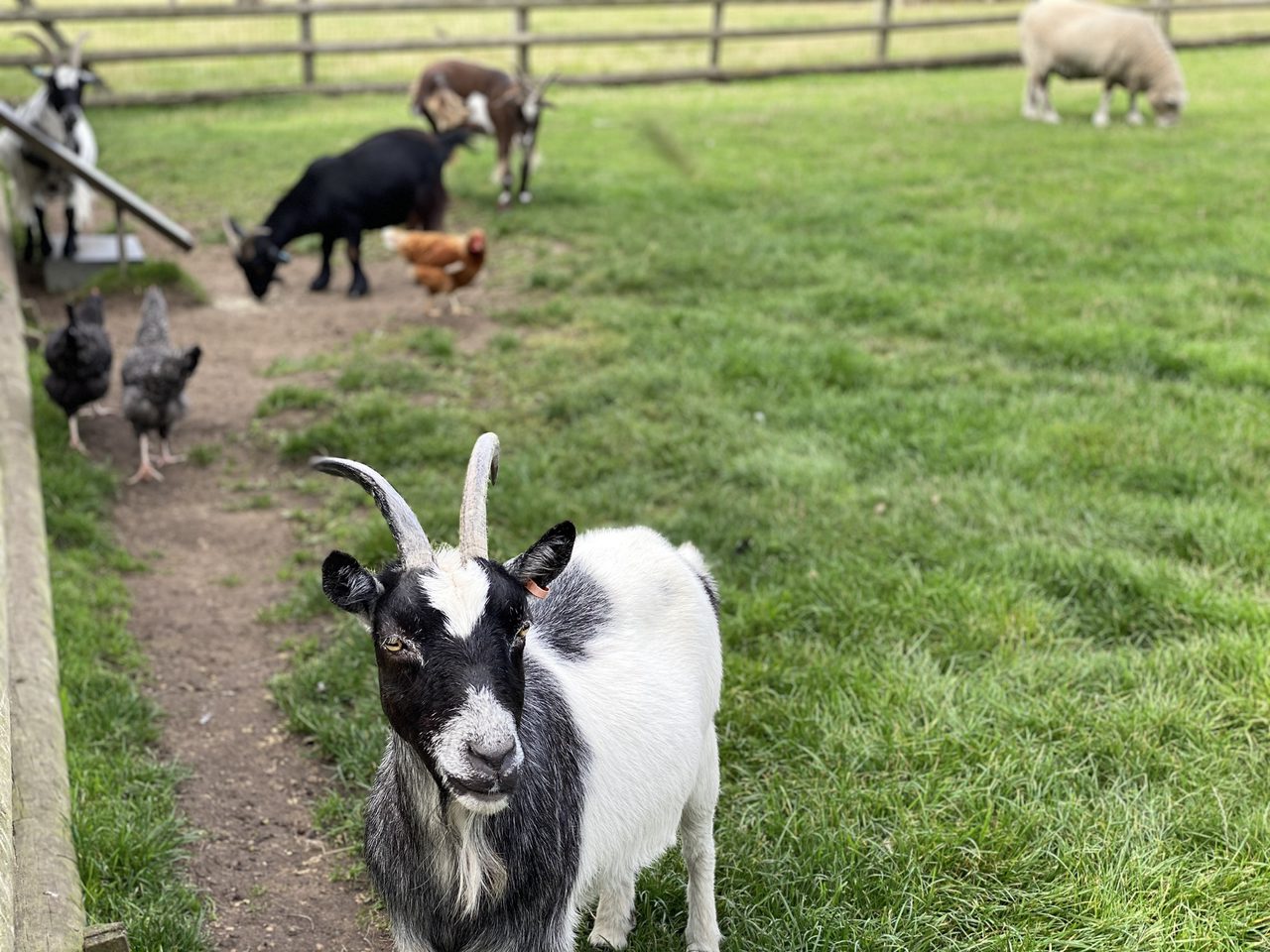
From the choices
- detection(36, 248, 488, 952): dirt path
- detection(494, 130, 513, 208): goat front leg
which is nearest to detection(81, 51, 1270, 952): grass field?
detection(36, 248, 488, 952): dirt path

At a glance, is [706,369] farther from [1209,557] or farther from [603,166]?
[603,166]

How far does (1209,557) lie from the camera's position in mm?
4516

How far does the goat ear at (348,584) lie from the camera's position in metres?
2.22

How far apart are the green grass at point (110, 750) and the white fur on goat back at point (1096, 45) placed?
1236cm

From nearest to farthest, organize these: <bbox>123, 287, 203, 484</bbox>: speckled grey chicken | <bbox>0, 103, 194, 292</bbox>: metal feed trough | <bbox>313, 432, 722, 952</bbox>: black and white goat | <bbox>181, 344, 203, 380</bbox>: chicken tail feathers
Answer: <bbox>313, 432, 722, 952</bbox>: black and white goat → <bbox>123, 287, 203, 484</bbox>: speckled grey chicken → <bbox>181, 344, 203, 380</bbox>: chicken tail feathers → <bbox>0, 103, 194, 292</bbox>: metal feed trough

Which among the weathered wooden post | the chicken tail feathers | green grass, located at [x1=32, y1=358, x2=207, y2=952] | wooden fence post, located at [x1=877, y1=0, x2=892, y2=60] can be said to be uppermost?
wooden fence post, located at [x1=877, y1=0, x2=892, y2=60]

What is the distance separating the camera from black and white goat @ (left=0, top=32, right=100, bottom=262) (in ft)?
28.3

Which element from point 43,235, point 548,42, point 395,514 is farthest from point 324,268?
point 548,42

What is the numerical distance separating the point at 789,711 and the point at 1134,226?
6424 millimetres

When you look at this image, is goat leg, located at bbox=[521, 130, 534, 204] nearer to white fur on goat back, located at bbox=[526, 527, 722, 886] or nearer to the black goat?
the black goat

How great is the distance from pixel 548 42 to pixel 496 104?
23.4ft

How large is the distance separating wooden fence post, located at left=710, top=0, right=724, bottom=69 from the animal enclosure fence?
23 mm

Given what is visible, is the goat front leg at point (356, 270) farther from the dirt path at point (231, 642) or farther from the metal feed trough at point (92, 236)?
the metal feed trough at point (92, 236)

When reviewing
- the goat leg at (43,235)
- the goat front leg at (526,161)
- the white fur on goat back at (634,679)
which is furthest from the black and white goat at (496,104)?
the white fur on goat back at (634,679)
